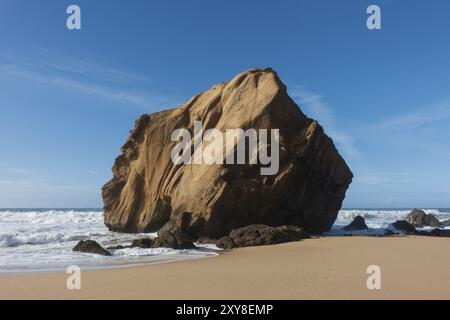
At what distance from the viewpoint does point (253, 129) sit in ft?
76.0

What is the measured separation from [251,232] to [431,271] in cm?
945

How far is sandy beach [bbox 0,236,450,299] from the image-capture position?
892 centimetres

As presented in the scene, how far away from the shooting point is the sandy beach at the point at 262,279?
892cm

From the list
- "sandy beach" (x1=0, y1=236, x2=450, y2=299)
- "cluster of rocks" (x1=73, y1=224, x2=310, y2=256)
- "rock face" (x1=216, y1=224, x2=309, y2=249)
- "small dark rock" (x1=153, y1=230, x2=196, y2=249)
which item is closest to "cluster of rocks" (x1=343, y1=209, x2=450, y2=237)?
"rock face" (x1=216, y1=224, x2=309, y2=249)

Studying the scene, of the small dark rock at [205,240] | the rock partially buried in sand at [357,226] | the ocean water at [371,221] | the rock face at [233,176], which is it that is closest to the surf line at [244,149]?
Answer: the rock face at [233,176]

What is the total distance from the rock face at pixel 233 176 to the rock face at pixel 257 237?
2220mm

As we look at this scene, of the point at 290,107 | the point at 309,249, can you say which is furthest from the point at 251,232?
the point at 290,107

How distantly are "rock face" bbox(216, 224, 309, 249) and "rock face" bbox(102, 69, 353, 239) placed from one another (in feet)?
7.28

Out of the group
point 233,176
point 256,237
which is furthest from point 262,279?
point 233,176

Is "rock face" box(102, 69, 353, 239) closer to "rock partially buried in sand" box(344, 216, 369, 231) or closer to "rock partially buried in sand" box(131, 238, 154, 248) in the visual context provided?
"rock partially buried in sand" box(131, 238, 154, 248)

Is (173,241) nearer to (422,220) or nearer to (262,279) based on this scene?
(262,279)

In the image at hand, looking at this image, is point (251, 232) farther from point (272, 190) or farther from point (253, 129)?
point (253, 129)
